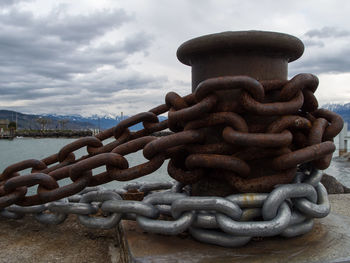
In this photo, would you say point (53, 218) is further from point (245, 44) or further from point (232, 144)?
point (245, 44)

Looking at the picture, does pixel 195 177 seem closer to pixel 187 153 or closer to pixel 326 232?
pixel 187 153

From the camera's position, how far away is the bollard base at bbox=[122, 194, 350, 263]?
1.45m

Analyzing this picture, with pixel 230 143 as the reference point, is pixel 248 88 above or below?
above

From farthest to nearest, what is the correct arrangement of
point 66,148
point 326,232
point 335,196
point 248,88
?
point 335,196 < point 66,148 < point 326,232 < point 248,88

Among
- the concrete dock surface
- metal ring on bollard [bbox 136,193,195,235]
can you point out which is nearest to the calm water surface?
the concrete dock surface

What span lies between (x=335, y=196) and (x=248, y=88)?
204 centimetres

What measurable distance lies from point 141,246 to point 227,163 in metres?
0.56

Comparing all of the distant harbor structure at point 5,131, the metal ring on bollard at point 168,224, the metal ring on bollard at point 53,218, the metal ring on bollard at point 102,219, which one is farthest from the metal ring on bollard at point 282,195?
the distant harbor structure at point 5,131

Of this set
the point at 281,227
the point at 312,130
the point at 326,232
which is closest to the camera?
the point at 281,227

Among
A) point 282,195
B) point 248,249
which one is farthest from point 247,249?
point 282,195

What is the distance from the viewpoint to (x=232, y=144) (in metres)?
1.58

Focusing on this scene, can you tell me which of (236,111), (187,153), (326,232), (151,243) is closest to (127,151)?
(187,153)

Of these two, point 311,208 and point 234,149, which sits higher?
point 234,149

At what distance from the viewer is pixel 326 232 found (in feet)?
5.80
